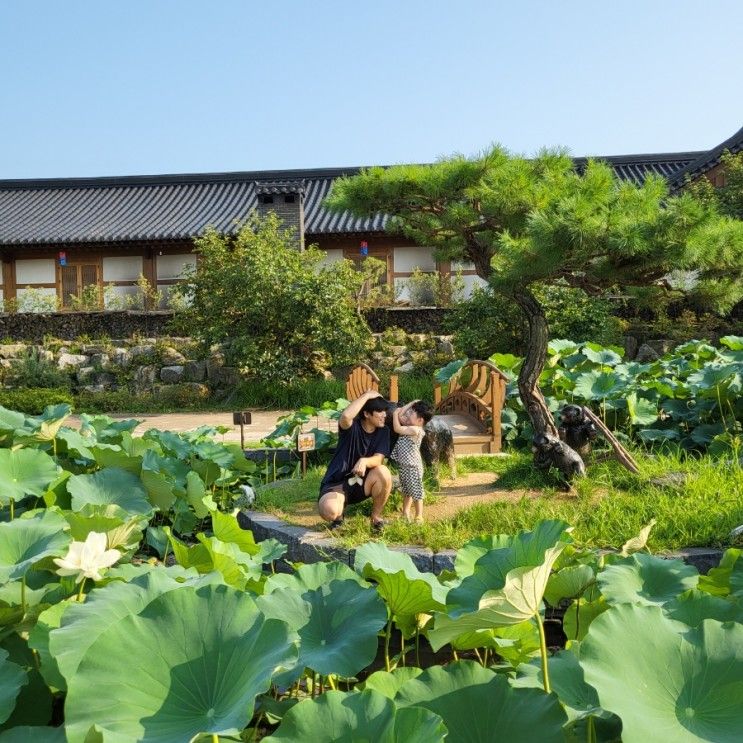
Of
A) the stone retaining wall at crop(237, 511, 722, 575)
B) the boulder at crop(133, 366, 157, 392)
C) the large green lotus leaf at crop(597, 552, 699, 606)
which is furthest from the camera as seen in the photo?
the boulder at crop(133, 366, 157, 392)

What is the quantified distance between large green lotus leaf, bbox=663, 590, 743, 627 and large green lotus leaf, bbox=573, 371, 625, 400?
4394 mm

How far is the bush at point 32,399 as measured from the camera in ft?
40.5

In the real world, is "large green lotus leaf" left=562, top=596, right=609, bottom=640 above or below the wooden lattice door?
below

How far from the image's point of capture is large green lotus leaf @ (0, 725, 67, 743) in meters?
1.17

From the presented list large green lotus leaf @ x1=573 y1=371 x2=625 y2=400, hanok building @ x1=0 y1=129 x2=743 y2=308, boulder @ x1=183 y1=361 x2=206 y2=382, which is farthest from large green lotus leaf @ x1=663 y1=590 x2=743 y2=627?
hanok building @ x1=0 y1=129 x2=743 y2=308

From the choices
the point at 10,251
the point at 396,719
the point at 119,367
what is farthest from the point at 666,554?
the point at 10,251

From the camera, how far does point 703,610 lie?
1527 millimetres

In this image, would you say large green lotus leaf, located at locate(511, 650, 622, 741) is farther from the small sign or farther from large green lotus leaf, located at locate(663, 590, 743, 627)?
the small sign

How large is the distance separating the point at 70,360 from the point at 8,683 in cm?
1507

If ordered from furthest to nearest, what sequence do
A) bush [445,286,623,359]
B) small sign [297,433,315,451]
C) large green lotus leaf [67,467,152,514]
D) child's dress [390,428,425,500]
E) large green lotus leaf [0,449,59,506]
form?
bush [445,286,623,359] → small sign [297,433,315,451] → child's dress [390,428,425,500] → large green lotus leaf [67,467,152,514] → large green lotus leaf [0,449,59,506]

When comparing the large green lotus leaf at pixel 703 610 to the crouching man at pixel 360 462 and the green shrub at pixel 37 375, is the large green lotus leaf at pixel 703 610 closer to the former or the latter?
the crouching man at pixel 360 462

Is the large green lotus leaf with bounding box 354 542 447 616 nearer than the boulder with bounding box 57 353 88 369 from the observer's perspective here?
Yes

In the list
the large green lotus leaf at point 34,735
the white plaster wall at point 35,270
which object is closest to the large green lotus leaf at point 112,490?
the large green lotus leaf at point 34,735

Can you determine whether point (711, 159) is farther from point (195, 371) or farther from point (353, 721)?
point (353, 721)
